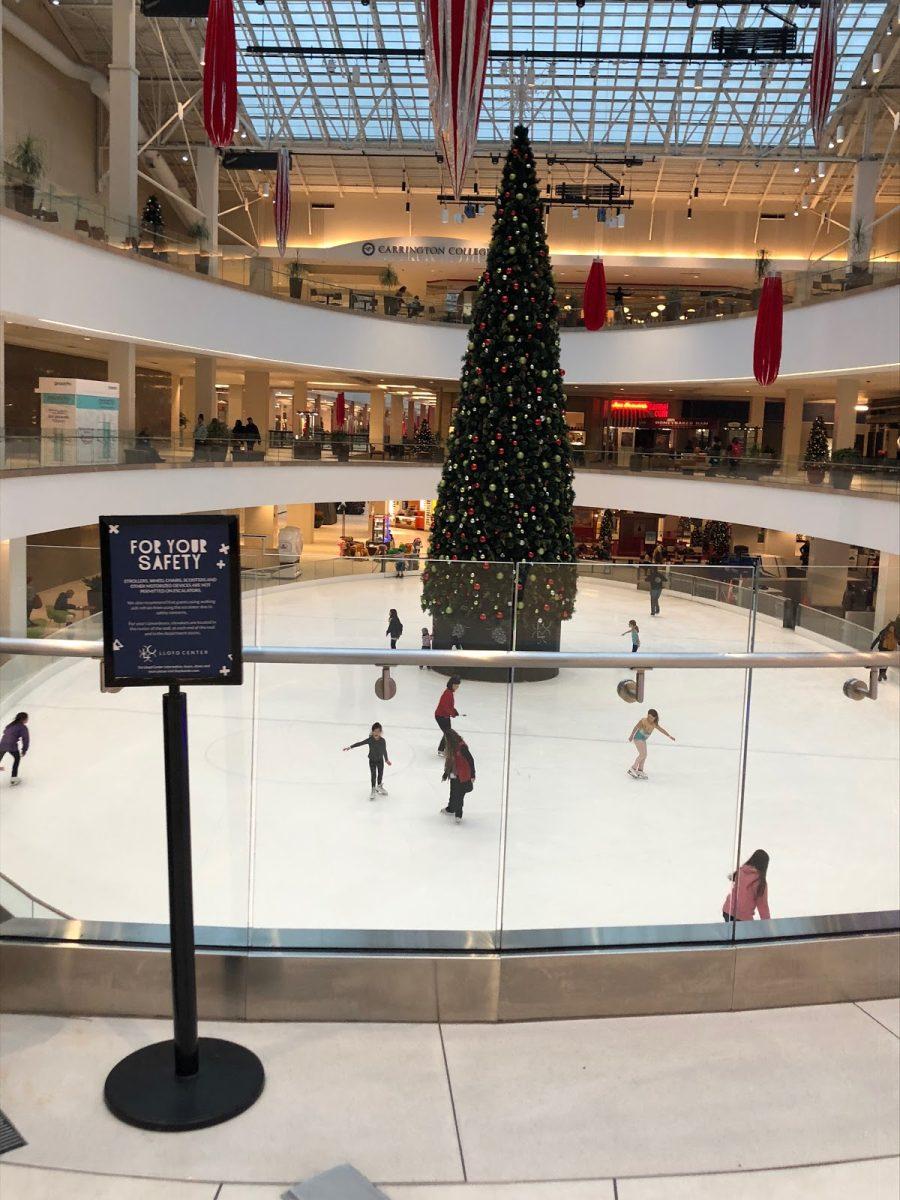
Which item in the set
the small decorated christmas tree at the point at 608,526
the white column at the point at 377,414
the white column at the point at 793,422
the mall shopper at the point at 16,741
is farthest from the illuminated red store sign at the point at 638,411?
the mall shopper at the point at 16,741

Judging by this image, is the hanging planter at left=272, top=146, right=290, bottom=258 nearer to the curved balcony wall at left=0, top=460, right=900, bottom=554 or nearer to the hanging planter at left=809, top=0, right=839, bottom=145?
the curved balcony wall at left=0, top=460, right=900, bottom=554

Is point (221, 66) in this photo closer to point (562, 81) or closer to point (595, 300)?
point (595, 300)

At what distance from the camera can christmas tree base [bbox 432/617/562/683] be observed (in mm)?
4309

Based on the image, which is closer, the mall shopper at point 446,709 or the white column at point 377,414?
the mall shopper at point 446,709

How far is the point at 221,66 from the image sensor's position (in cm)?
1241

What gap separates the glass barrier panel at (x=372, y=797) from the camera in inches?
169

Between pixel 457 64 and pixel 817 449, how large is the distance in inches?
971

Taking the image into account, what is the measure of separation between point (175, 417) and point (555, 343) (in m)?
32.5

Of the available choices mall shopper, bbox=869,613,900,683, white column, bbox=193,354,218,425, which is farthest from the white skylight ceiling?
mall shopper, bbox=869,613,900,683

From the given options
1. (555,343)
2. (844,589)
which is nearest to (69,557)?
(844,589)

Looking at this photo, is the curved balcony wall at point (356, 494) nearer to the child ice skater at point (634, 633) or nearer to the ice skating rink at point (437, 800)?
the ice skating rink at point (437, 800)

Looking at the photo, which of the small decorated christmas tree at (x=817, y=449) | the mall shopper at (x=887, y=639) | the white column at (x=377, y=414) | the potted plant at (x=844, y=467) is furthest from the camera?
the white column at (x=377, y=414)

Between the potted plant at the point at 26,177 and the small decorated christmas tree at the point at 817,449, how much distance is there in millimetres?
16614

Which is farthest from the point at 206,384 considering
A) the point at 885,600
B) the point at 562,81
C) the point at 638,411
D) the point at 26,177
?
the point at 885,600
